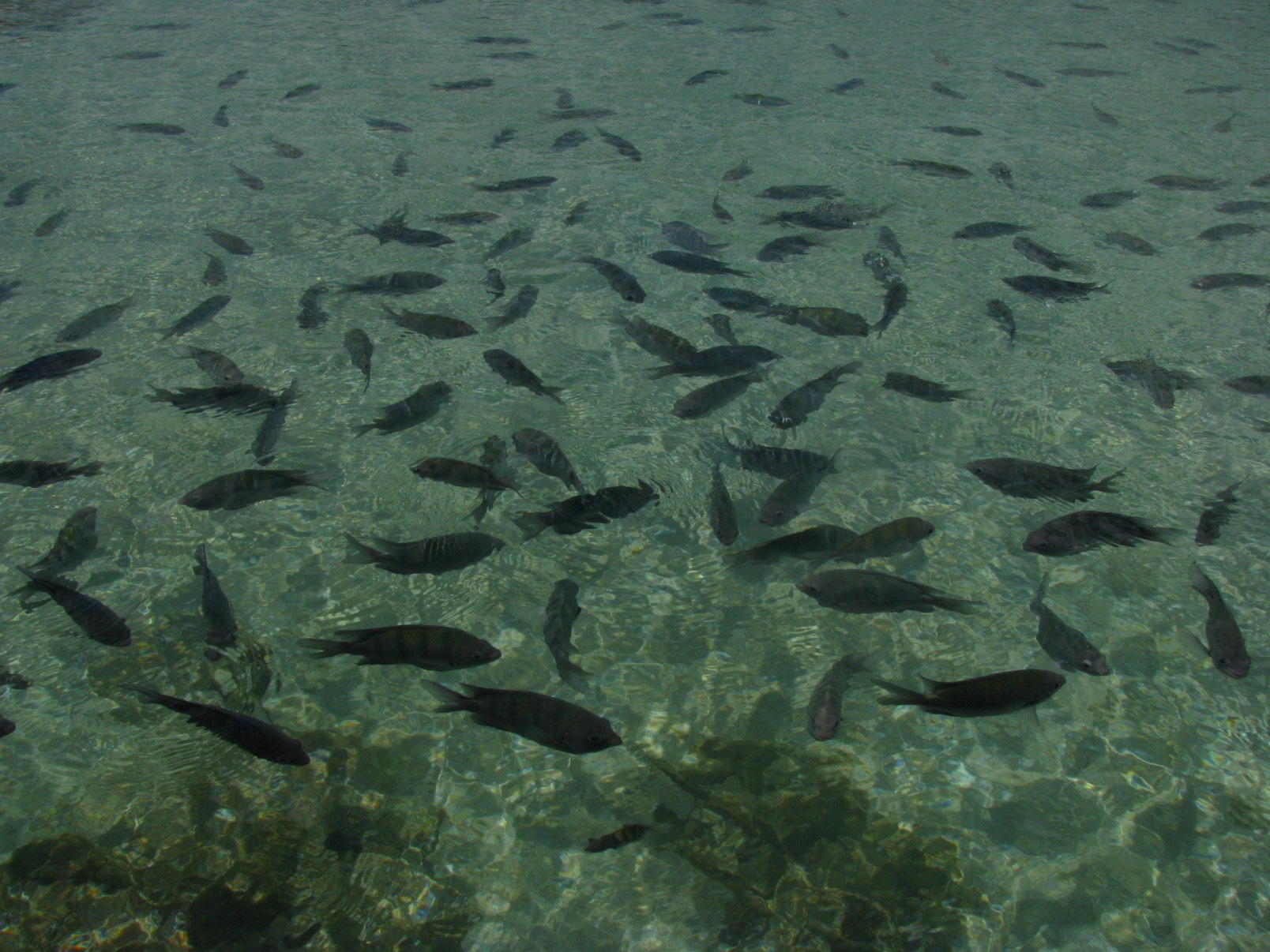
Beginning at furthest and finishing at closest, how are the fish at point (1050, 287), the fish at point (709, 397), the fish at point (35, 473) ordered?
the fish at point (1050, 287)
the fish at point (709, 397)
the fish at point (35, 473)

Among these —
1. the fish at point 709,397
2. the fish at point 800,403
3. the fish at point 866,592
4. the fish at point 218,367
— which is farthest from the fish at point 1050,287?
the fish at point 218,367

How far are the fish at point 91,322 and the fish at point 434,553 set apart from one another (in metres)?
3.94

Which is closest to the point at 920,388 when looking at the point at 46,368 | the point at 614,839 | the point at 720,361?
the point at 720,361

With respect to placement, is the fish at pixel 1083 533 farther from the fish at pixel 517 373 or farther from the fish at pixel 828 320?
the fish at pixel 517 373

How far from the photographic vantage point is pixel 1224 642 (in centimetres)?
370

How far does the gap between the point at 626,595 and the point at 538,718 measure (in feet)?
4.64

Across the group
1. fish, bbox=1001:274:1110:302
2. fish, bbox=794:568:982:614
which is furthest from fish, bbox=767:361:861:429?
fish, bbox=1001:274:1110:302

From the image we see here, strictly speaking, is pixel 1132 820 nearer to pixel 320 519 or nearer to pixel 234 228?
pixel 320 519

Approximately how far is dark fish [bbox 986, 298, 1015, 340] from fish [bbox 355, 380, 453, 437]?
4.72 m

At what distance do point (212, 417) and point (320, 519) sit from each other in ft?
4.77

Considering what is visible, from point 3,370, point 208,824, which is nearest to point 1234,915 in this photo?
point 208,824

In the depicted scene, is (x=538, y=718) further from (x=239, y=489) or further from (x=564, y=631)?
(x=239, y=489)

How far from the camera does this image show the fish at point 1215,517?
15.2ft

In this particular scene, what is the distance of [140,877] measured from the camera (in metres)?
3.06
